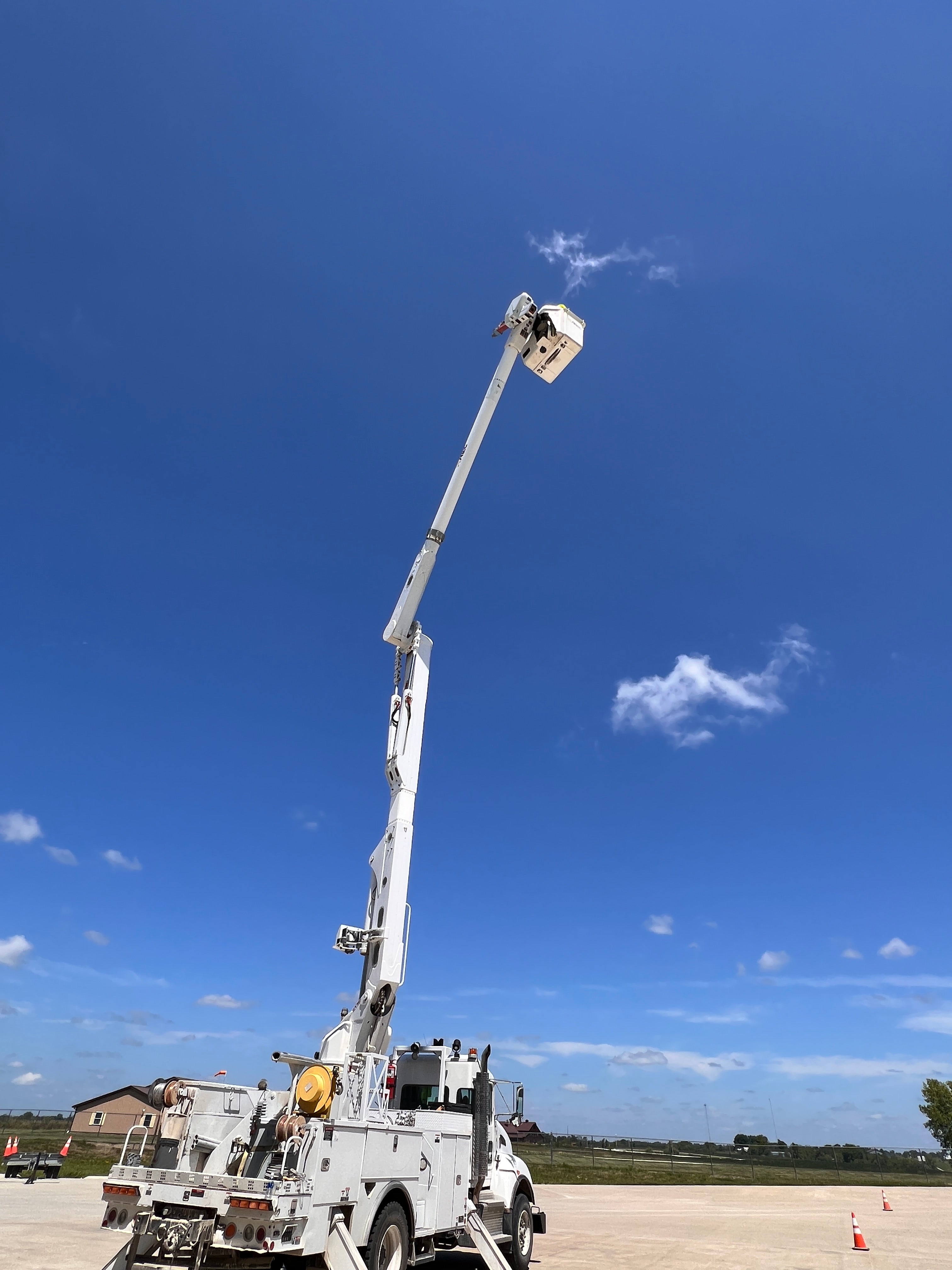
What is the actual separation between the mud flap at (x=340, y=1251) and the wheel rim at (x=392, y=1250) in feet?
3.02

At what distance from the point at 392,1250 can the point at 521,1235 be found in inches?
162

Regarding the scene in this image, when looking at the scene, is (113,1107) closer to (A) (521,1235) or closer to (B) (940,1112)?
(A) (521,1235)

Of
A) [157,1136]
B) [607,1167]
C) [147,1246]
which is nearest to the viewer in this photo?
[147,1246]

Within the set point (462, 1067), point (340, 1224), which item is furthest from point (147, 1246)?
point (462, 1067)

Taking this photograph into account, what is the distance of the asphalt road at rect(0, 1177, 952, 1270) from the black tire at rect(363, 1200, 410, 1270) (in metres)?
4.16

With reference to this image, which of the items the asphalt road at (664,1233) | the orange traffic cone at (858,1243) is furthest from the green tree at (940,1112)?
the orange traffic cone at (858,1243)

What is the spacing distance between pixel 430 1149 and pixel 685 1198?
2153 centimetres

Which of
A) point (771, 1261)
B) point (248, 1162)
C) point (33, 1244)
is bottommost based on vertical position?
point (33, 1244)

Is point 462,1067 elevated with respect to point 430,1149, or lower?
elevated

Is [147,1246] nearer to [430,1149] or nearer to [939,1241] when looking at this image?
[430,1149]

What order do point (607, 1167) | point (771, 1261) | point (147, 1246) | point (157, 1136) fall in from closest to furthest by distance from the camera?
point (147, 1246)
point (157, 1136)
point (771, 1261)
point (607, 1167)

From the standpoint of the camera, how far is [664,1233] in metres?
16.1

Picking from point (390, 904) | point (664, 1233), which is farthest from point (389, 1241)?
point (664, 1233)

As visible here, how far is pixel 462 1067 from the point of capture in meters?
11.6
